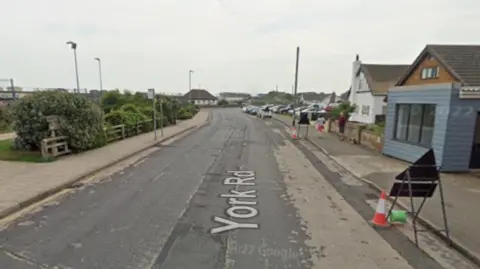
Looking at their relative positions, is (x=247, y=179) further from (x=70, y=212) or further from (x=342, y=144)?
(x=342, y=144)

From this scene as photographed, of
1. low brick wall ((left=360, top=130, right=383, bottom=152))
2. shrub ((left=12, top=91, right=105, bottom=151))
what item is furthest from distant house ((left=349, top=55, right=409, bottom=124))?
shrub ((left=12, top=91, right=105, bottom=151))

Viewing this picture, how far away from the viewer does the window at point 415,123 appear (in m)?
11.7

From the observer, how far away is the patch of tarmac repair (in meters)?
4.53

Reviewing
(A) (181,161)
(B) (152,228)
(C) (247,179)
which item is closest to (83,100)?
(A) (181,161)

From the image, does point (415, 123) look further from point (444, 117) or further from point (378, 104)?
point (378, 104)

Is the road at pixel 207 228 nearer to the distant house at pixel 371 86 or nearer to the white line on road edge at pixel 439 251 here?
the white line on road edge at pixel 439 251

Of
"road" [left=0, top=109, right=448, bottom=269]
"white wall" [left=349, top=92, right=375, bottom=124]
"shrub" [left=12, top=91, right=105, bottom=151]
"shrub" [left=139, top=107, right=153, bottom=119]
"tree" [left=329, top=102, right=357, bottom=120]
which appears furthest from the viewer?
"white wall" [left=349, top=92, right=375, bottom=124]

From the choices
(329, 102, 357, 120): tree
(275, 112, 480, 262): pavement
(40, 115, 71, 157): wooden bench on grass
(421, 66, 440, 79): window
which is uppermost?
(421, 66, 440, 79): window

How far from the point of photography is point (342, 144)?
17.9m

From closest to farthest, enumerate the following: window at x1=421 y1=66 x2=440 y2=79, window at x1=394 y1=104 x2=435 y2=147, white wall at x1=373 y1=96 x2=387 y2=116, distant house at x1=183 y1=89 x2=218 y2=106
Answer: window at x1=394 y1=104 x2=435 y2=147 → window at x1=421 y1=66 x2=440 y2=79 → white wall at x1=373 y1=96 x2=387 y2=116 → distant house at x1=183 y1=89 x2=218 y2=106

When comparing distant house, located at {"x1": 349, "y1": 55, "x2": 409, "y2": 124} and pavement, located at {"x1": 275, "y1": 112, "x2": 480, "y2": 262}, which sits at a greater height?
distant house, located at {"x1": 349, "y1": 55, "x2": 409, "y2": 124}

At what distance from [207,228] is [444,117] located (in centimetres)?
914

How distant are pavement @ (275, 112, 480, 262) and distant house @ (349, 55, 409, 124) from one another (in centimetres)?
1771

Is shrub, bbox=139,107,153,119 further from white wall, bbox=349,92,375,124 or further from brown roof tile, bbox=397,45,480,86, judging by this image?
brown roof tile, bbox=397,45,480,86
